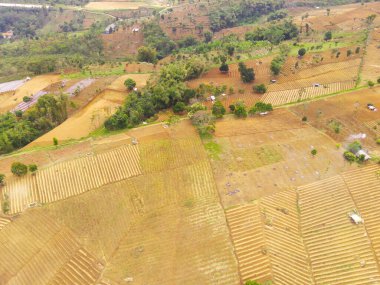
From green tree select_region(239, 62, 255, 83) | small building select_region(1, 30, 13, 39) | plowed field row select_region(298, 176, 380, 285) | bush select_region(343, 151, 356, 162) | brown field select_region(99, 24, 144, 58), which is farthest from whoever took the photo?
small building select_region(1, 30, 13, 39)

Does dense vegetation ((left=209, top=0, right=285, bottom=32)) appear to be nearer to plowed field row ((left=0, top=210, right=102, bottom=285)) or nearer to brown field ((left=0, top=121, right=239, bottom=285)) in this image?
brown field ((left=0, top=121, right=239, bottom=285))

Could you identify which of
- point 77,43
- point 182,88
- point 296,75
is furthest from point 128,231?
point 77,43

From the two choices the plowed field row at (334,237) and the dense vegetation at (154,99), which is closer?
the plowed field row at (334,237)

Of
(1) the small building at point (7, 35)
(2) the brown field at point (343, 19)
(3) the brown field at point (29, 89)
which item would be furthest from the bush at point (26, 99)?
(1) the small building at point (7, 35)

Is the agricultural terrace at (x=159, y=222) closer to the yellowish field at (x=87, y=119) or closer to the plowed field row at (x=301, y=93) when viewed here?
the yellowish field at (x=87, y=119)

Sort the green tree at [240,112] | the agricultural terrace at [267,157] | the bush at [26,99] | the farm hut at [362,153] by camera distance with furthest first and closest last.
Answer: the bush at [26,99] < the green tree at [240,112] < the farm hut at [362,153] < the agricultural terrace at [267,157]

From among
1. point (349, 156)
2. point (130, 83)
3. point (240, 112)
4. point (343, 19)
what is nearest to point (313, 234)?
point (349, 156)

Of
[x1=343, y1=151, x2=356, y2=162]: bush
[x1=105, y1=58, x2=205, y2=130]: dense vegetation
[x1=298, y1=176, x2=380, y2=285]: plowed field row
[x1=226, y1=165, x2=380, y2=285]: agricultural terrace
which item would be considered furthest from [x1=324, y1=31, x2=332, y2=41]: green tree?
[x1=298, y1=176, x2=380, y2=285]: plowed field row

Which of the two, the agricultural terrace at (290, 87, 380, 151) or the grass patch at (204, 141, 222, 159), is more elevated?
the agricultural terrace at (290, 87, 380, 151)
